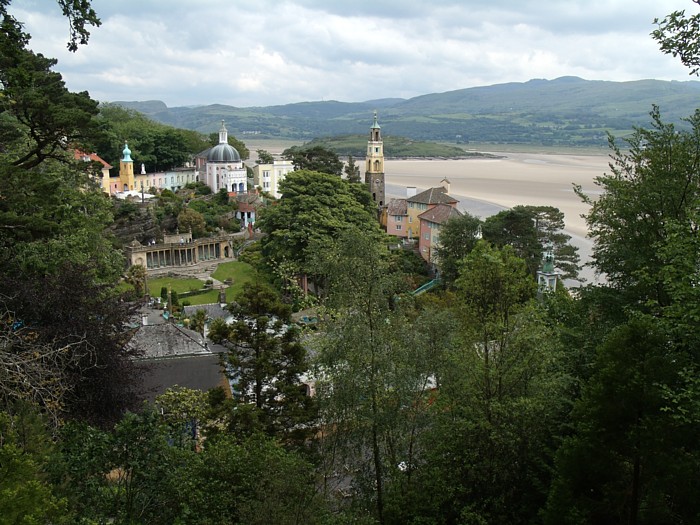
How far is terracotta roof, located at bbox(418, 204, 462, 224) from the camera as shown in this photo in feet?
144

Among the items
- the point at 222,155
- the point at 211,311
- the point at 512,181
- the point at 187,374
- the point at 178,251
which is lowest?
the point at 211,311

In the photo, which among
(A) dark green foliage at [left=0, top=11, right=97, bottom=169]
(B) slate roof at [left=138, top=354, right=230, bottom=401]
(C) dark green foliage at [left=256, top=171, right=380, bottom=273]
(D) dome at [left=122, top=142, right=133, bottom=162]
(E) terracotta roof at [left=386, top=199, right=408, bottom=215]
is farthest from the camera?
(D) dome at [left=122, top=142, right=133, bottom=162]

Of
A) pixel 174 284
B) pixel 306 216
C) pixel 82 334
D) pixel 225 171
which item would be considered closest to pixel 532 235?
pixel 306 216

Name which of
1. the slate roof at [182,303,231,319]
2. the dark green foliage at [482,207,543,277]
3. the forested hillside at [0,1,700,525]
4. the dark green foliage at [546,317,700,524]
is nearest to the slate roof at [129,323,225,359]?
the forested hillside at [0,1,700,525]

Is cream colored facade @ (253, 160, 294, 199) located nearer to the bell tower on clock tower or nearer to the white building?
the white building

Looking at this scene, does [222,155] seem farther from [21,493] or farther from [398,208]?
[21,493]

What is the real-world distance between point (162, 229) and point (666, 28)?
4552 centimetres

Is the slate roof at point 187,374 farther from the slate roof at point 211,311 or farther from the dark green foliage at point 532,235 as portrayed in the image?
the dark green foliage at point 532,235

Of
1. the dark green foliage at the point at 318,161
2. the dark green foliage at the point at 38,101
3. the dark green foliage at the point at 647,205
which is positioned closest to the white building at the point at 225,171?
the dark green foliage at the point at 318,161

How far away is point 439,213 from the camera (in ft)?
146

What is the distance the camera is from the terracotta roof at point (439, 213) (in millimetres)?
43844

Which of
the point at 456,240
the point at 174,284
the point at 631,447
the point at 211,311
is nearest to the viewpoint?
the point at 631,447

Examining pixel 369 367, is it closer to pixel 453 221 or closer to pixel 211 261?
pixel 453 221

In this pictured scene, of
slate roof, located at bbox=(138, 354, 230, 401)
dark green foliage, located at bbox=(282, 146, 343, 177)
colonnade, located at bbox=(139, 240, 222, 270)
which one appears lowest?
colonnade, located at bbox=(139, 240, 222, 270)
